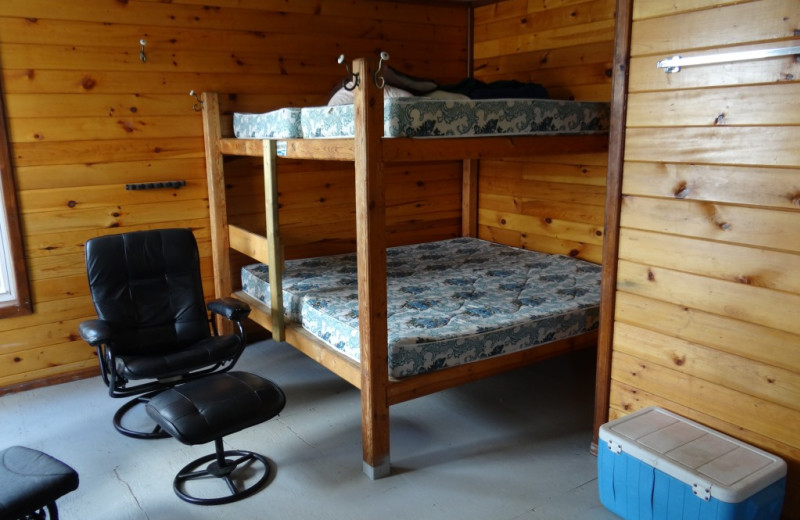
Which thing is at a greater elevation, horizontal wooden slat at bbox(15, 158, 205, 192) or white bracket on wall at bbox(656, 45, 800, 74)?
white bracket on wall at bbox(656, 45, 800, 74)

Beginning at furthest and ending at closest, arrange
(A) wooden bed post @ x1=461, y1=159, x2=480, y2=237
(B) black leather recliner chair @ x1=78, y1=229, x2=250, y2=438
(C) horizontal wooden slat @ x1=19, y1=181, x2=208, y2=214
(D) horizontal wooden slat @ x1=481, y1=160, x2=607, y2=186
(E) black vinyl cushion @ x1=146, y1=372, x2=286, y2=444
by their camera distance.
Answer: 1. (A) wooden bed post @ x1=461, y1=159, x2=480, y2=237
2. (D) horizontal wooden slat @ x1=481, y1=160, x2=607, y2=186
3. (C) horizontal wooden slat @ x1=19, y1=181, x2=208, y2=214
4. (B) black leather recliner chair @ x1=78, y1=229, x2=250, y2=438
5. (E) black vinyl cushion @ x1=146, y1=372, x2=286, y2=444

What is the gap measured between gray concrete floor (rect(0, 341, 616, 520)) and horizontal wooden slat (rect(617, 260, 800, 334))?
789mm

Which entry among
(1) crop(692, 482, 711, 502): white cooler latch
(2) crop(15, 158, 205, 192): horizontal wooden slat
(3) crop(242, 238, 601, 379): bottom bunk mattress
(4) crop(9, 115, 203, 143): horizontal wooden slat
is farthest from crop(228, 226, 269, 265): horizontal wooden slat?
(1) crop(692, 482, 711, 502): white cooler latch

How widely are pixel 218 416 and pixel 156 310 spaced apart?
3.61 feet

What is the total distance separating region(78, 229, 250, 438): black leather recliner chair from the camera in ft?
9.23

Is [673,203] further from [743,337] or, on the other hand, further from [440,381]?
[440,381]

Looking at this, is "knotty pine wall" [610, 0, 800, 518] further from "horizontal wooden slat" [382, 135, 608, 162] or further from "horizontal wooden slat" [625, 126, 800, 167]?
"horizontal wooden slat" [382, 135, 608, 162]

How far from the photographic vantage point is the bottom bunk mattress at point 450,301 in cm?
254

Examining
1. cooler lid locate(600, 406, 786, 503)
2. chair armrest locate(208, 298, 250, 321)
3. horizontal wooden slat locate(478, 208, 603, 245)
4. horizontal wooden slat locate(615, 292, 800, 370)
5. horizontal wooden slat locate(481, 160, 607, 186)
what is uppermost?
horizontal wooden slat locate(481, 160, 607, 186)

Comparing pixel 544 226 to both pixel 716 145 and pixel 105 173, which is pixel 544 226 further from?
pixel 105 173

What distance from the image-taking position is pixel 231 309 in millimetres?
3010

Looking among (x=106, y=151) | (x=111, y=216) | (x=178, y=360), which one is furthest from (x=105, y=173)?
(x=178, y=360)

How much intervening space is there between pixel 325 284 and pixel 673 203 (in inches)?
70.8

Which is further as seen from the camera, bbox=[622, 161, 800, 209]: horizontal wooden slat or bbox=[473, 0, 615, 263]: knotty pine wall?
bbox=[473, 0, 615, 263]: knotty pine wall
